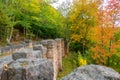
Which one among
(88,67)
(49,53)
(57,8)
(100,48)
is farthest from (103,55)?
(88,67)

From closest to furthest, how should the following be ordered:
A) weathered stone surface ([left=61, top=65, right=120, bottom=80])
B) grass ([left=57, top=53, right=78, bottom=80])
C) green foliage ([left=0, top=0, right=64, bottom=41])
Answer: weathered stone surface ([left=61, top=65, right=120, bottom=80]) < grass ([left=57, top=53, right=78, bottom=80]) < green foliage ([left=0, top=0, right=64, bottom=41])

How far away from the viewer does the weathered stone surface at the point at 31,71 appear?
3330 mm

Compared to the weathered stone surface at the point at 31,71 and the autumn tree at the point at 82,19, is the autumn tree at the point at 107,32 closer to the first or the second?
the autumn tree at the point at 82,19

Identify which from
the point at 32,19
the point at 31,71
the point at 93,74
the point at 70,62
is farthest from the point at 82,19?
the point at 31,71

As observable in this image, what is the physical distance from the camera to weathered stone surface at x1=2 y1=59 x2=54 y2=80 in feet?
10.9

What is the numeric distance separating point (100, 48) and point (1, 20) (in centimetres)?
1147

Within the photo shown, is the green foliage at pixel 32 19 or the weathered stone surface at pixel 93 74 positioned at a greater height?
the green foliage at pixel 32 19

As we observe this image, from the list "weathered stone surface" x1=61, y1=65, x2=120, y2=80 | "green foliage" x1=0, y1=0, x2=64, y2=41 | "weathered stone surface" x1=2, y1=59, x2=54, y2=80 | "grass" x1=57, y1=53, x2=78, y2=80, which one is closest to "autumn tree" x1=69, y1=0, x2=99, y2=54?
"grass" x1=57, y1=53, x2=78, y2=80

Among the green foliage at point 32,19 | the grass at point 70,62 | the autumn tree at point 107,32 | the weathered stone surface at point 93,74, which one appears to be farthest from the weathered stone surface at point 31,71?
the green foliage at point 32,19

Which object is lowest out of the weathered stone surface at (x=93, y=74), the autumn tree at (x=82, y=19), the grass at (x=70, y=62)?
the grass at (x=70, y=62)

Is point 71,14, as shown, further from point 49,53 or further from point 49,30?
point 49,53

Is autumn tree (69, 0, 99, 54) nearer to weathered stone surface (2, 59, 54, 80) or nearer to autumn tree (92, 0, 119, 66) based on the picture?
autumn tree (92, 0, 119, 66)

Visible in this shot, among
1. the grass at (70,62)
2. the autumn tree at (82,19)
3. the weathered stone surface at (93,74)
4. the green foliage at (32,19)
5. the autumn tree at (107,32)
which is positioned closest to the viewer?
the weathered stone surface at (93,74)

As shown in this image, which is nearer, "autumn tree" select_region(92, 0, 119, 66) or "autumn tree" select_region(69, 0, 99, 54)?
"autumn tree" select_region(92, 0, 119, 66)
